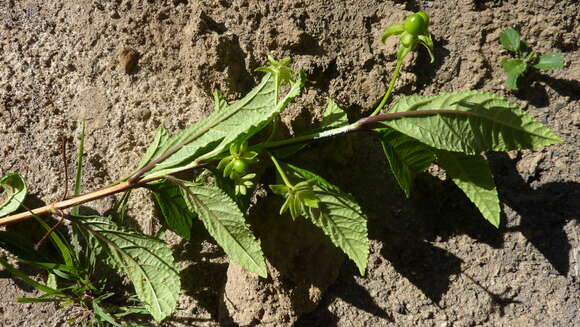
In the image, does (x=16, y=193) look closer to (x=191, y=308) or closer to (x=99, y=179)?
(x=99, y=179)

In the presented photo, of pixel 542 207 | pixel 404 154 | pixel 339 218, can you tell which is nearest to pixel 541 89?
pixel 542 207

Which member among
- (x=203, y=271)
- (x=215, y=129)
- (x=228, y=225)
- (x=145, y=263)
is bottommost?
(x=203, y=271)

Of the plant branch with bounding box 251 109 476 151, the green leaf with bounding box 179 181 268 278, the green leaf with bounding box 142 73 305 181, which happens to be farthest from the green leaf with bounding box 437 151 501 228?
the green leaf with bounding box 179 181 268 278

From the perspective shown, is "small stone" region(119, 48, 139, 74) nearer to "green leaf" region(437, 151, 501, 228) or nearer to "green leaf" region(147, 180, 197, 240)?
"green leaf" region(147, 180, 197, 240)

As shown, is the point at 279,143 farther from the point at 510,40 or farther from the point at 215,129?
the point at 510,40

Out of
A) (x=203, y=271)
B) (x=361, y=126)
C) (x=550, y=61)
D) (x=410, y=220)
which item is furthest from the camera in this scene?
(x=203, y=271)

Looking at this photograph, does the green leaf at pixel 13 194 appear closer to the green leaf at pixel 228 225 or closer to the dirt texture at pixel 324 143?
the dirt texture at pixel 324 143

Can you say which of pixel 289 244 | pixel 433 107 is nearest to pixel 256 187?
pixel 289 244

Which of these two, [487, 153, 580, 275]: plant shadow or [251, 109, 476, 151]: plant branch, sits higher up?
[251, 109, 476, 151]: plant branch
